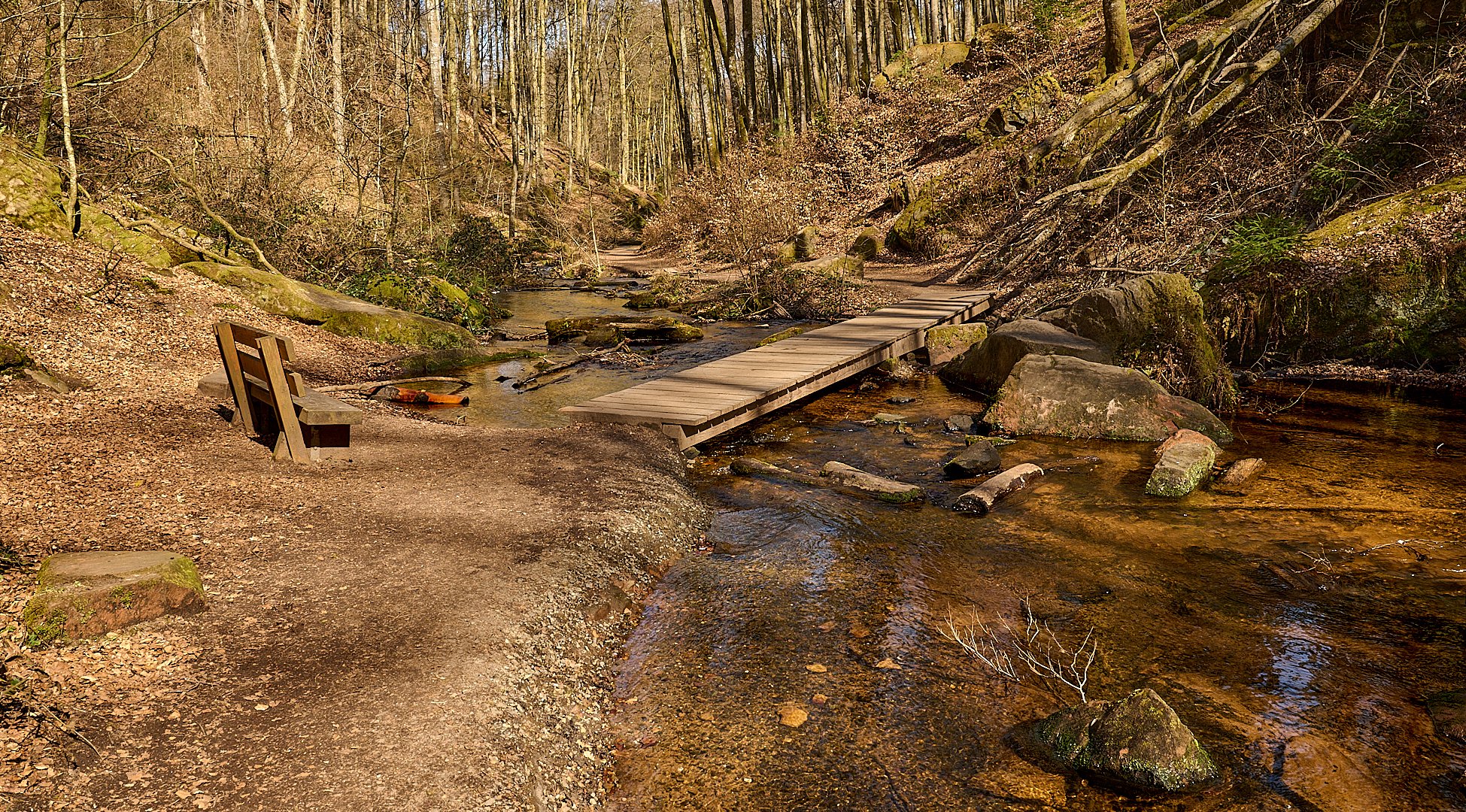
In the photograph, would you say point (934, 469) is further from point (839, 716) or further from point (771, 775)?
point (771, 775)

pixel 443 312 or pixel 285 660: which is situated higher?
pixel 443 312

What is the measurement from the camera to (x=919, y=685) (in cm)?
383

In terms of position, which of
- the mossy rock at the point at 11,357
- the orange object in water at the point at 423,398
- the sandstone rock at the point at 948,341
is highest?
the mossy rock at the point at 11,357

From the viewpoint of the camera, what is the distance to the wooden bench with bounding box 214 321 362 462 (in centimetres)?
549

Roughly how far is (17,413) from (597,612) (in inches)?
191

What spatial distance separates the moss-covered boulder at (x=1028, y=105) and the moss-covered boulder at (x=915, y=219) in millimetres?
2924

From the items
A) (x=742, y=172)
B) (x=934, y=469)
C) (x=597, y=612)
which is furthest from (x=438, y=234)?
(x=597, y=612)

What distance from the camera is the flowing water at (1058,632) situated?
3207 millimetres

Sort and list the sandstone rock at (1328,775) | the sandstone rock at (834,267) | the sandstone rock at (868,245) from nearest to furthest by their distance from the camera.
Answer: the sandstone rock at (1328,775), the sandstone rock at (834,267), the sandstone rock at (868,245)

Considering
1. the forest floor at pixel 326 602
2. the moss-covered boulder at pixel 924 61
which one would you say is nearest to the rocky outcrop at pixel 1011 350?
the forest floor at pixel 326 602

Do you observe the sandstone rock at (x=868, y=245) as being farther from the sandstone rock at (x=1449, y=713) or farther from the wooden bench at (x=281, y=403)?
the sandstone rock at (x=1449, y=713)

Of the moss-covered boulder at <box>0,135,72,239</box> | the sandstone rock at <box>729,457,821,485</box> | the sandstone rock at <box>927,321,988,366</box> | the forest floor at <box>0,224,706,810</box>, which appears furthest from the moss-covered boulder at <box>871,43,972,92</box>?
the forest floor at <box>0,224,706,810</box>

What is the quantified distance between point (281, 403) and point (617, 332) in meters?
7.60

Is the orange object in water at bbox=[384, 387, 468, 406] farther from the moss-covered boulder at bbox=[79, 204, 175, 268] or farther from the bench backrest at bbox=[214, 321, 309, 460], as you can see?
the moss-covered boulder at bbox=[79, 204, 175, 268]
